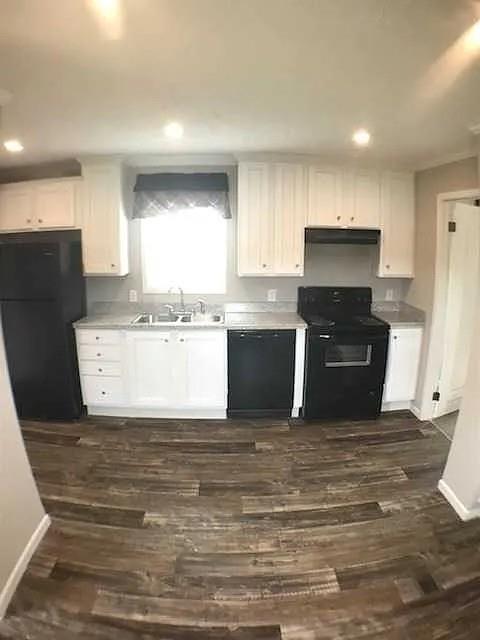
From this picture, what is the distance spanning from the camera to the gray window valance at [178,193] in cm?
306

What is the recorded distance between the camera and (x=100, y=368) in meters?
2.99

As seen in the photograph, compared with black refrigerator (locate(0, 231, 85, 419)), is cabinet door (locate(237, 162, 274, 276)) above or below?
above

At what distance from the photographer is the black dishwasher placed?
2916mm

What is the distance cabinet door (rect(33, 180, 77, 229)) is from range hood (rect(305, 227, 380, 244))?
2.33 metres

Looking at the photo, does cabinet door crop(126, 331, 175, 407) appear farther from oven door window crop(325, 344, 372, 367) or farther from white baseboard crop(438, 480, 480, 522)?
white baseboard crop(438, 480, 480, 522)

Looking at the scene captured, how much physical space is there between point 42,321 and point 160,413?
54.9 inches

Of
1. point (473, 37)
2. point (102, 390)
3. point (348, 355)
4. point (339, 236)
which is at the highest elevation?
point (473, 37)

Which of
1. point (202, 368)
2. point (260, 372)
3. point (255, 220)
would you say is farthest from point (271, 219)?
point (202, 368)

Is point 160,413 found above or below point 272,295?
below

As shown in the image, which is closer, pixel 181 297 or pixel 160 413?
pixel 160 413

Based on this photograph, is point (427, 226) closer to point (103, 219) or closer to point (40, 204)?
point (103, 219)

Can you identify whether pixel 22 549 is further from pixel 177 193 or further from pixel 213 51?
pixel 177 193

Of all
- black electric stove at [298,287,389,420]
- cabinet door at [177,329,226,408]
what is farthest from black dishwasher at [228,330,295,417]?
black electric stove at [298,287,389,420]

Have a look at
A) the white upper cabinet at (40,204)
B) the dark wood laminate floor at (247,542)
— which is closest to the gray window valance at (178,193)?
the white upper cabinet at (40,204)
